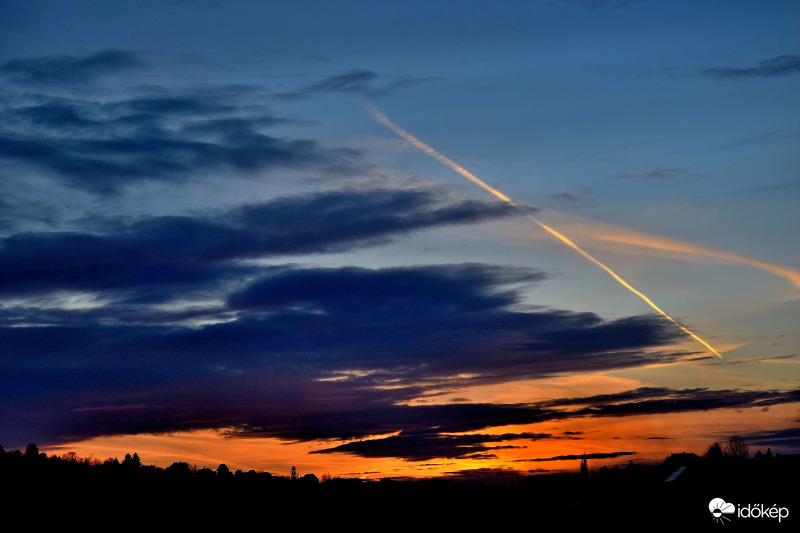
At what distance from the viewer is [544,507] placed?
56.8 metres

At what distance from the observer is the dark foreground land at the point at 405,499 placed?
111ft

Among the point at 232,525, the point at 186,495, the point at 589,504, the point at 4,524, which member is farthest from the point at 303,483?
the point at 589,504

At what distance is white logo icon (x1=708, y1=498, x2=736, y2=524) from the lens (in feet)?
105

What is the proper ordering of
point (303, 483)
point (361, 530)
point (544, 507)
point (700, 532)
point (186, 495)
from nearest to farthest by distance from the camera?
point (700, 532)
point (544, 507)
point (361, 530)
point (186, 495)
point (303, 483)

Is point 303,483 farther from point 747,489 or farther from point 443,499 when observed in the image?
point 747,489

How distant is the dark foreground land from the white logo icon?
14 cm

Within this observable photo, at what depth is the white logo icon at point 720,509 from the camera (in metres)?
31.9

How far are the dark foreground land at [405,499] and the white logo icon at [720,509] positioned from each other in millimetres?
138

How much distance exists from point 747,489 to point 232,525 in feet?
155

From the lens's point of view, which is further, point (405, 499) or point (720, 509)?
point (405, 499)

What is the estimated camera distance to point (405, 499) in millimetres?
73688

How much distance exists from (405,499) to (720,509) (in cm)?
4485

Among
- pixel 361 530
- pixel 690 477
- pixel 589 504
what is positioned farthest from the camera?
pixel 361 530

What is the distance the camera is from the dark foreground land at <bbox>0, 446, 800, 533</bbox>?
3369cm
